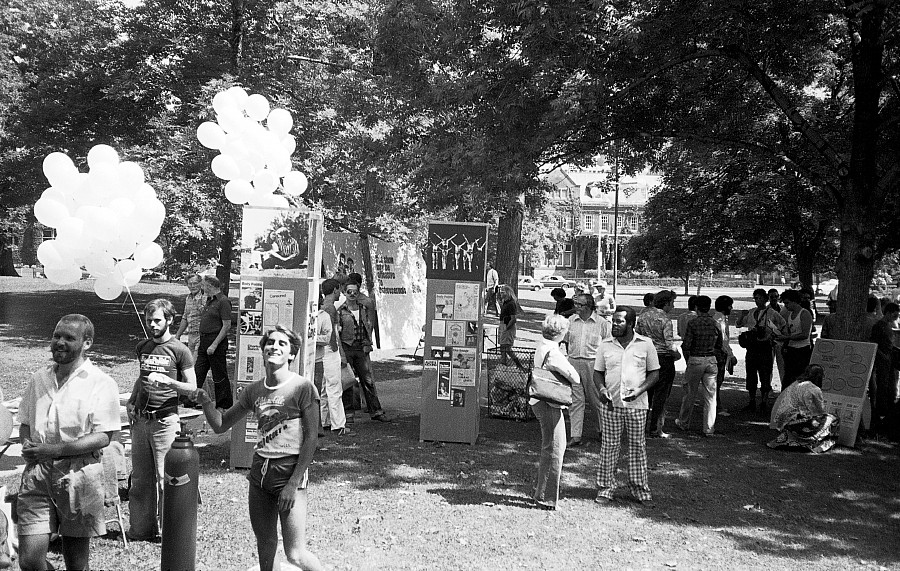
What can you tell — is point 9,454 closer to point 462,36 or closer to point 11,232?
point 462,36

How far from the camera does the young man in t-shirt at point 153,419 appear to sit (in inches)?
215

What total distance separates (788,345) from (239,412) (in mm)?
9516

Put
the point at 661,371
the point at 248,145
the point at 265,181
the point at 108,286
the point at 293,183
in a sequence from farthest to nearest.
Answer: the point at 661,371 < the point at 293,183 < the point at 265,181 < the point at 248,145 < the point at 108,286

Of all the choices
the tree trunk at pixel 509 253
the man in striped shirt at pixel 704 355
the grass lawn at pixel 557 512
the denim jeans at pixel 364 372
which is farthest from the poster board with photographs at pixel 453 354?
the tree trunk at pixel 509 253

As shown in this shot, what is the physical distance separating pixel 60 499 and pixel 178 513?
72 cm

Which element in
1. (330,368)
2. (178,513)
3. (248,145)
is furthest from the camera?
(330,368)

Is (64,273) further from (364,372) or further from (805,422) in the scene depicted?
(805,422)

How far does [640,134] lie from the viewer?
484 inches

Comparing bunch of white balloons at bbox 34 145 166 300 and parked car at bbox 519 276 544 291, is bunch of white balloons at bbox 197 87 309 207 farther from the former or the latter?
parked car at bbox 519 276 544 291

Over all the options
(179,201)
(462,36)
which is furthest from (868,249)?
(179,201)

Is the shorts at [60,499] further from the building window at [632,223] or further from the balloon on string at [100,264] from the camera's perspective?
the building window at [632,223]

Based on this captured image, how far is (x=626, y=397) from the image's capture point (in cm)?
700

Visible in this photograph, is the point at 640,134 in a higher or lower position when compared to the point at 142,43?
lower

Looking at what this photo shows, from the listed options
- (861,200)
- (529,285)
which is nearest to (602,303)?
(861,200)
